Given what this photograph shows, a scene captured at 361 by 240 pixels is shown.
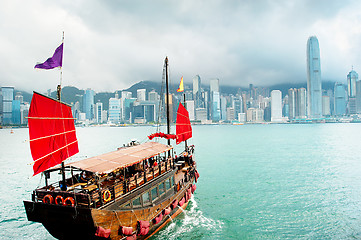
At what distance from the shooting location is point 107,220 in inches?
334

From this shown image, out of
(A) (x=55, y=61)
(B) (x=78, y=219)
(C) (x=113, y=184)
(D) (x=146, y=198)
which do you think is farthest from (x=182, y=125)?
(B) (x=78, y=219)

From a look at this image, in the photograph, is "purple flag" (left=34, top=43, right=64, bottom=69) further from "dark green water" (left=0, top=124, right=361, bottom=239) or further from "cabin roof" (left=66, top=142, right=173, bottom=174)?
"dark green water" (left=0, top=124, right=361, bottom=239)

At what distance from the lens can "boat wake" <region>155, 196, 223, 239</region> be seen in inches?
496

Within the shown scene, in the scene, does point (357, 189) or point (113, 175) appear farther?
point (357, 189)

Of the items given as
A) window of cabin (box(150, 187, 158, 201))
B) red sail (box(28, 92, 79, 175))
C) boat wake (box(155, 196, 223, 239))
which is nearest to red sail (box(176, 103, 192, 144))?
boat wake (box(155, 196, 223, 239))

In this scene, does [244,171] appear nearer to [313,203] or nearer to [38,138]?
[313,203]

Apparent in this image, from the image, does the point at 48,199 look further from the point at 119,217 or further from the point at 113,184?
the point at 119,217

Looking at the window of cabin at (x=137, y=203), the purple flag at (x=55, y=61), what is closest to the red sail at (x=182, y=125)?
the window of cabin at (x=137, y=203)

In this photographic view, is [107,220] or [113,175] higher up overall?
[113,175]

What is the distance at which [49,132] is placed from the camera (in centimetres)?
970

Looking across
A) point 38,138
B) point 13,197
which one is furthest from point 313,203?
point 13,197

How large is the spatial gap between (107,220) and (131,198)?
63.0 inches

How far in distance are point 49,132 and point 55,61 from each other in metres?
3.15

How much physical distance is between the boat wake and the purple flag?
9.86 m
